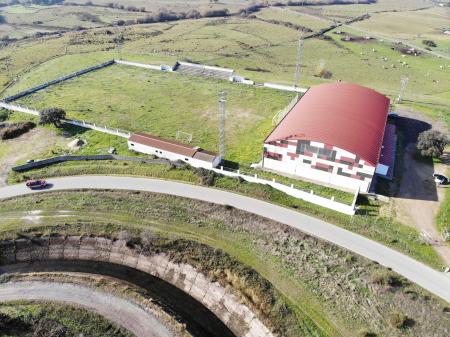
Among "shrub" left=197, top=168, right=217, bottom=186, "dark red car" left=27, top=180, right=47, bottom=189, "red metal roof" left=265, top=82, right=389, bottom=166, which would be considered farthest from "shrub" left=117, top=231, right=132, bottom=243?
"red metal roof" left=265, top=82, right=389, bottom=166

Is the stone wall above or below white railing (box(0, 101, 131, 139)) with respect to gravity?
below

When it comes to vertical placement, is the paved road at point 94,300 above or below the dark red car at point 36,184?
below

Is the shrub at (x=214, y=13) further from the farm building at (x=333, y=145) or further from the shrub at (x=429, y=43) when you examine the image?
the farm building at (x=333, y=145)

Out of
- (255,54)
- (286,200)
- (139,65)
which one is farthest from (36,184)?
(255,54)

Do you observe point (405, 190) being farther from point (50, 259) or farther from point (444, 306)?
point (50, 259)

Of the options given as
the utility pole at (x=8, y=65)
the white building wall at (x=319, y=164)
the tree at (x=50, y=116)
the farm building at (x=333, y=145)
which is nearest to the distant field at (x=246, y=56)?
the utility pole at (x=8, y=65)

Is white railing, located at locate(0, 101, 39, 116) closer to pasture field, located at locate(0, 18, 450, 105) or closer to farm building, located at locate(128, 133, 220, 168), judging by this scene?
pasture field, located at locate(0, 18, 450, 105)
